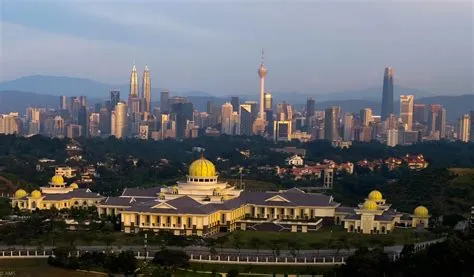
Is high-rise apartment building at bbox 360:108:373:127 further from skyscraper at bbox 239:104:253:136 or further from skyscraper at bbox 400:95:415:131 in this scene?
skyscraper at bbox 239:104:253:136

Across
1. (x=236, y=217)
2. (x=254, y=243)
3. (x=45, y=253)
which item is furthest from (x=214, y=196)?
(x=45, y=253)

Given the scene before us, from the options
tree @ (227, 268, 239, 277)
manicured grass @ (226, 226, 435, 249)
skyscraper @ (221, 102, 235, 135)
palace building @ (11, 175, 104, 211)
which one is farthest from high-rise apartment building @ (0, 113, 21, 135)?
tree @ (227, 268, 239, 277)

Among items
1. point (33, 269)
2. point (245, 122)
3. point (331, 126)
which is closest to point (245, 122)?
point (245, 122)

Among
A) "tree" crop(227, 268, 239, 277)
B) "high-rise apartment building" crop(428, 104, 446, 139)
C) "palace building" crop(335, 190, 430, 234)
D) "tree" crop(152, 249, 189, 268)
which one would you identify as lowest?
"tree" crop(227, 268, 239, 277)

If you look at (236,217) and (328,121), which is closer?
(236,217)

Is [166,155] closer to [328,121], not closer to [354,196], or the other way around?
[354,196]

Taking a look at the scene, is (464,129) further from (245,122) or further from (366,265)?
(366,265)
